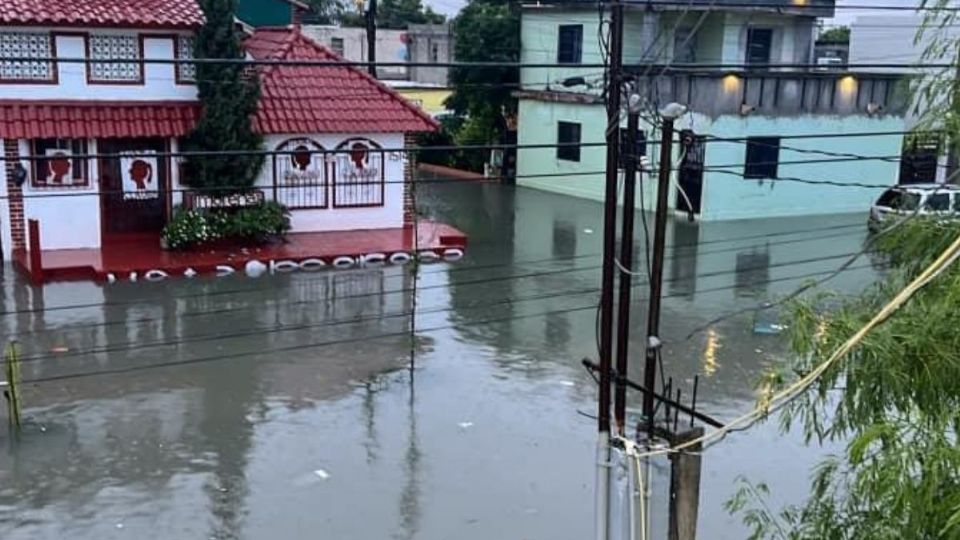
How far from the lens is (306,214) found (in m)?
20.4

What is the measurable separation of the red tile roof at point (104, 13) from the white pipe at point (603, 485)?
14.7 metres

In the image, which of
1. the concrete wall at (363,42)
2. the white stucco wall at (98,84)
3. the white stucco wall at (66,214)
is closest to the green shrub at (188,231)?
the white stucco wall at (66,214)

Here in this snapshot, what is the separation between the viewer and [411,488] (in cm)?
966

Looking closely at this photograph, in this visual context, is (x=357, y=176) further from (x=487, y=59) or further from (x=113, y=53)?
(x=487, y=59)

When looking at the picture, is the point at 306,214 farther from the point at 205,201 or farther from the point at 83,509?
the point at 83,509

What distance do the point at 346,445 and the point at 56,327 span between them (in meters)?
5.90

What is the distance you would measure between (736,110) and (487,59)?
8.23 meters

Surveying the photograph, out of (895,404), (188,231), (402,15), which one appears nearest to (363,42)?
(402,15)

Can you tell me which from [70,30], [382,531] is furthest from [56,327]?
[382,531]

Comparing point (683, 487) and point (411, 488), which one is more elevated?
point (683, 487)

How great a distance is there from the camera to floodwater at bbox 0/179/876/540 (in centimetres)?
920

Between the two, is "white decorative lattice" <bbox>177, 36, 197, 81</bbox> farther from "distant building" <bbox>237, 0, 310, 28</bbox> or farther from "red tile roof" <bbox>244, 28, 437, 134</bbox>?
"distant building" <bbox>237, 0, 310, 28</bbox>

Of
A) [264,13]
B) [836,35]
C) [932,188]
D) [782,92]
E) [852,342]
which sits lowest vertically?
[852,342]

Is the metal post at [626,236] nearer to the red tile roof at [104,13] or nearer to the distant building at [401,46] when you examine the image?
the red tile roof at [104,13]
